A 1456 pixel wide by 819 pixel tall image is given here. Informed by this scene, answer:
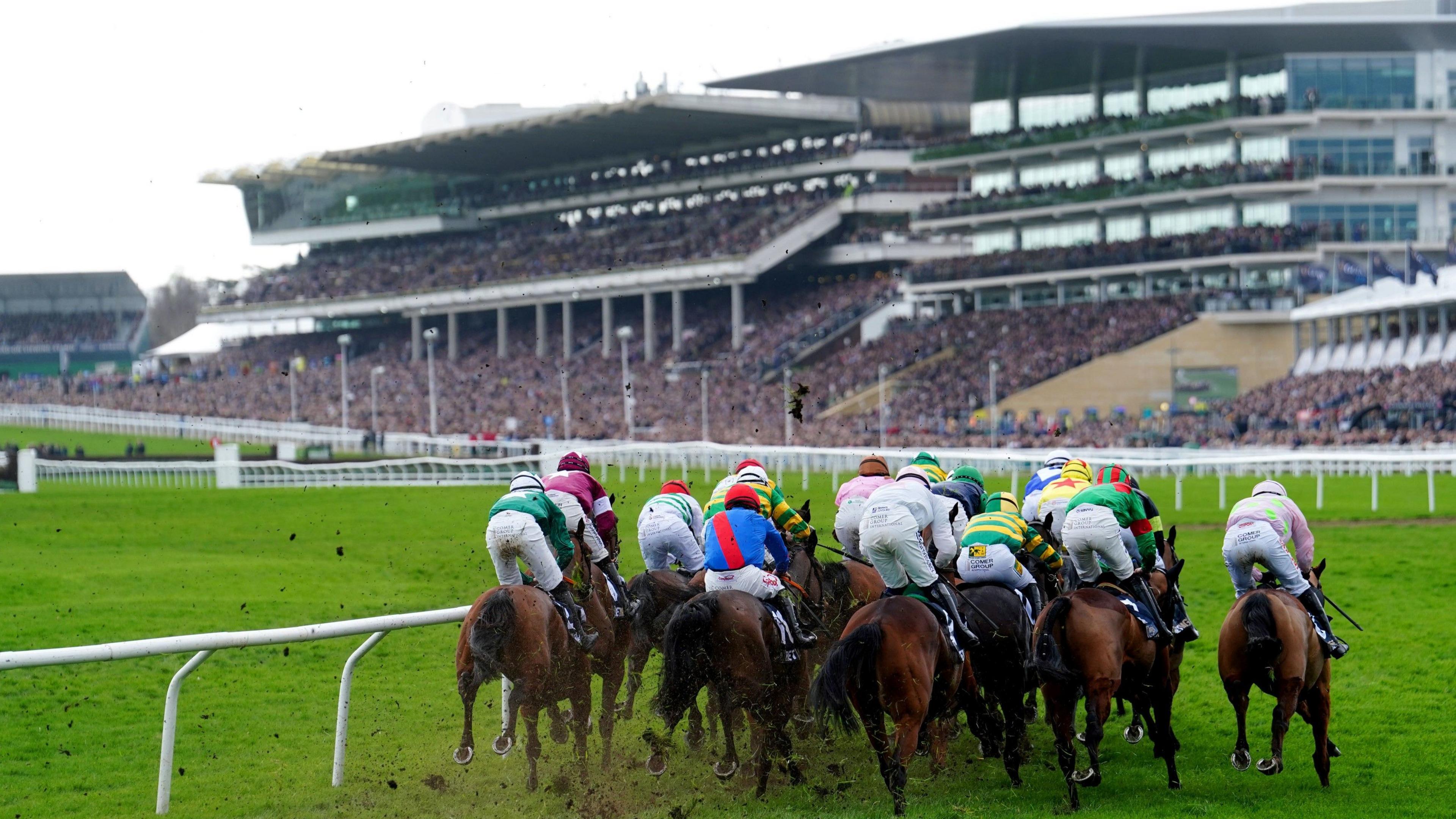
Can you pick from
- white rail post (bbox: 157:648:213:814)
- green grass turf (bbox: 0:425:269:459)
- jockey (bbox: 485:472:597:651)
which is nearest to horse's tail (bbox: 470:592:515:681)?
jockey (bbox: 485:472:597:651)

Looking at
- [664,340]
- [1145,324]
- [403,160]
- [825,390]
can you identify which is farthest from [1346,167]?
[403,160]

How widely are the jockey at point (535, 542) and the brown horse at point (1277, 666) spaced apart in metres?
3.18

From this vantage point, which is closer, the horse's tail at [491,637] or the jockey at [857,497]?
the horse's tail at [491,637]

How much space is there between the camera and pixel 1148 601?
793 centimetres

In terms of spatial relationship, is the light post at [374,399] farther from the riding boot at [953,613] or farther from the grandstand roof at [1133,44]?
the riding boot at [953,613]

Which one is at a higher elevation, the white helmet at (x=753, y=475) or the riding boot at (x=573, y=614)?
the white helmet at (x=753, y=475)

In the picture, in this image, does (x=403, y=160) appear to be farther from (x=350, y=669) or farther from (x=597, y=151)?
(x=350, y=669)

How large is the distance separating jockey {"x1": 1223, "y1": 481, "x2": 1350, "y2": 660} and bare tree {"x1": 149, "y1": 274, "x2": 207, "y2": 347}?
293ft

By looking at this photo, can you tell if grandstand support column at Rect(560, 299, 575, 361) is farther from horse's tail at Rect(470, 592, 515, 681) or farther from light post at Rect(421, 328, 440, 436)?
horse's tail at Rect(470, 592, 515, 681)

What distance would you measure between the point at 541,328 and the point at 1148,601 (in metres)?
47.3

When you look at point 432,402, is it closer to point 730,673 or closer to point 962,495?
point 962,495

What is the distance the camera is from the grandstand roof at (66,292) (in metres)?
71.0

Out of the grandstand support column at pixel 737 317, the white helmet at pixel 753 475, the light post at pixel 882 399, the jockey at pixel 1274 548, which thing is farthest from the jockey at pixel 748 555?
the grandstand support column at pixel 737 317

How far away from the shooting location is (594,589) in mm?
8734
